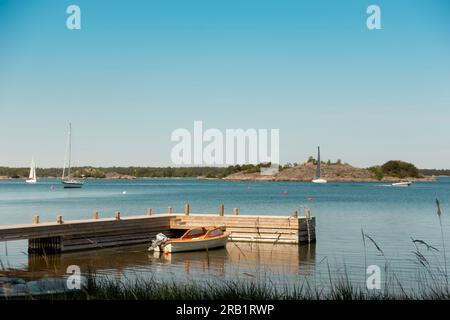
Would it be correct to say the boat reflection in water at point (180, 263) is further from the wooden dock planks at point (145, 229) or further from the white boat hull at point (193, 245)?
the wooden dock planks at point (145, 229)

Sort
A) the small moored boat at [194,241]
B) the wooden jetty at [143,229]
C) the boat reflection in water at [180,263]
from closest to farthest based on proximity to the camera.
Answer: the boat reflection in water at [180,263], the wooden jetty at [143,229], the small moored boat at [194,241]

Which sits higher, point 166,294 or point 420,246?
point 166,294

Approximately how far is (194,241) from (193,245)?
0.22 m

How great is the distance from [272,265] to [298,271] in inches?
65.2

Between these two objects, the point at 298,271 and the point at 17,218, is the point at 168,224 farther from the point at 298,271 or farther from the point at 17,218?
the point at 17,218

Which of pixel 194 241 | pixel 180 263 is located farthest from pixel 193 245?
pixel 180 263

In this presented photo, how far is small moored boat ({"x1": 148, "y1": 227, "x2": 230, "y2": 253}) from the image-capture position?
29.8 meters

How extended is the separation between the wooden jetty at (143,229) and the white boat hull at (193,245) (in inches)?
77.6

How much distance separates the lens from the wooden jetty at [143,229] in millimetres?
28266

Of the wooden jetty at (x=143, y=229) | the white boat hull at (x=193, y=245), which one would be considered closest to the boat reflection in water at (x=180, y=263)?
the white boat hull at (x=193, y=245)

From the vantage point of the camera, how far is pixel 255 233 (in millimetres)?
33594

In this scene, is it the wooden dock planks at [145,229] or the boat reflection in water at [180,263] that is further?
the wooden dock planks at [145,229]

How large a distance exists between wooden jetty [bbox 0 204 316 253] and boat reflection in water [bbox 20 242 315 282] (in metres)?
0.67
